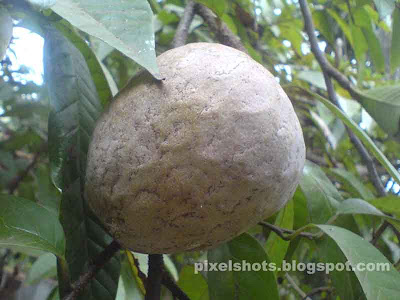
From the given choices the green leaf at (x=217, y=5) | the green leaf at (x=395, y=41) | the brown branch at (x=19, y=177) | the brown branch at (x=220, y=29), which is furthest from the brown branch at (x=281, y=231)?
the brown branch at (x=19, y=177)

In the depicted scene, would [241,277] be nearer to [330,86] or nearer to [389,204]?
[389,204]

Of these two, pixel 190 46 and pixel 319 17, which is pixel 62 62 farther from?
pixel 319 17

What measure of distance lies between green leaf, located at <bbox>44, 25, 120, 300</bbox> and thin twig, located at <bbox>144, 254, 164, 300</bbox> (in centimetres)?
8

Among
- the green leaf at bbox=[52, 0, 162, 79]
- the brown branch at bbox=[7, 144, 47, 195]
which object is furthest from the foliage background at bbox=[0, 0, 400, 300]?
the brown branch at bbox=[7, 144, 47, 195]

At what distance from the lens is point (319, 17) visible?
1376mm

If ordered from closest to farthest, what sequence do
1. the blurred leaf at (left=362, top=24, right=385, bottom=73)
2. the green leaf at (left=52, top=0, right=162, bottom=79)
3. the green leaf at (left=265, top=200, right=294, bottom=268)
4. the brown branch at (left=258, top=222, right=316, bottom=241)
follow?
the green leaf at (left=52, top=0, right=162, bottom=79), the brown branch at (left=258, top=222, right=316, bottom=241), the green leaf at (left=265, top=200, right=294, bottom=268), the blurred leaf at (left=362, top=24, right=385, bottom=73)

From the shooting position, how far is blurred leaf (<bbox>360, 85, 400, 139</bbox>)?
3.01ft

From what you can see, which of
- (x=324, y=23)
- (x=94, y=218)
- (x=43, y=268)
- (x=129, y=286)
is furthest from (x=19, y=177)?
(x=324, y=23)

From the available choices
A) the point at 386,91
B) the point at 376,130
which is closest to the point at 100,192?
the point at 386,91

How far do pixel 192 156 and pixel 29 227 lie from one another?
0.74 ft

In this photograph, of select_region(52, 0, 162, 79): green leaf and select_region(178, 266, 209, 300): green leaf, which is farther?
select_region(178, 266, 209, 300): green leaf

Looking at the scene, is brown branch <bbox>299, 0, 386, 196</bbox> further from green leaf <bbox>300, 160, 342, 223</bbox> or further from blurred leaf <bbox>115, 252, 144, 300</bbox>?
blurred leaf <bbox>115, 252, 144, 300</bbox>

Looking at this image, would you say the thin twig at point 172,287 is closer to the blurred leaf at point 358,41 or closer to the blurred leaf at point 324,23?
the blurred leaf at point 358,41

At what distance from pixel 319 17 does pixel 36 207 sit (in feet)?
3.56
